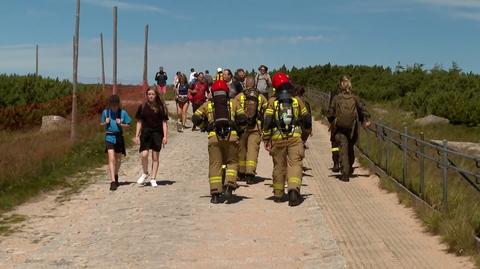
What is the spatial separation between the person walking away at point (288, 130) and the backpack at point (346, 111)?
2.21 m

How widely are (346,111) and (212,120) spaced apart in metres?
3.11

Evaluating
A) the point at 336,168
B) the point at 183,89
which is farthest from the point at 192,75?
the point at 336,168

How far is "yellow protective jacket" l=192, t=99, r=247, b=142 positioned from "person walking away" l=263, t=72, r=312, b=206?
42 centimetres

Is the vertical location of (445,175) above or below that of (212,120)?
below

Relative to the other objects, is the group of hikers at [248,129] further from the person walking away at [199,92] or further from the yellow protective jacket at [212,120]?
the person walking away at [199,92]

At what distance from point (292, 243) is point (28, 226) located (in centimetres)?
366

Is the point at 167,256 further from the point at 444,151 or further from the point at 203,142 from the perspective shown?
the point at 203,142

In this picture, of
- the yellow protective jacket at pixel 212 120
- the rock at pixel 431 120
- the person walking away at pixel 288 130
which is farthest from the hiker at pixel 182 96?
the rock at pixel 431 120

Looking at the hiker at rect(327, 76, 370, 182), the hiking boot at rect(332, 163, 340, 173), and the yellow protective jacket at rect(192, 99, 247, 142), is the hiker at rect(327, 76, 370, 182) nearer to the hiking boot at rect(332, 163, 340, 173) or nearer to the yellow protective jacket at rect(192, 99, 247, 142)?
the hiking boot at rect(332, 163, 340, 173)

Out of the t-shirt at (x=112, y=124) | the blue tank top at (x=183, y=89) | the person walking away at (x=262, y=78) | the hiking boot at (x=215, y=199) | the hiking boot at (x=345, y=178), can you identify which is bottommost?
the hiking boot at (x=215, y=199)

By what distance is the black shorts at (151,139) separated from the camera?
11736 millimetres

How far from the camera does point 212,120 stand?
1010 cm

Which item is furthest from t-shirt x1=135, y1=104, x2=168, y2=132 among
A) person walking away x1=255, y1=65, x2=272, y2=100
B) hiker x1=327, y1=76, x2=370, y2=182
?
person walking away x1=255, y1=65, x2=272, y2=100

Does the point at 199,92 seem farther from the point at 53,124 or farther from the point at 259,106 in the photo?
the point at 53,124
